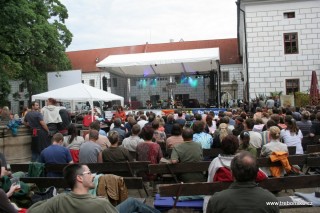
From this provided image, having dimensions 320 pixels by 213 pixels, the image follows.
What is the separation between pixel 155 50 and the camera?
57.8 m

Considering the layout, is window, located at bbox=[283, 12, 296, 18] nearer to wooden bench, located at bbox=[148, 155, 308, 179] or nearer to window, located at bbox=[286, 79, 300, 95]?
window, located at bbox=[286, 79, 300, 95]

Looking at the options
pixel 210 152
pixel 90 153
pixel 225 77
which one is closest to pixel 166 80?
pixel 225 77

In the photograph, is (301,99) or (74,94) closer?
(74,94)

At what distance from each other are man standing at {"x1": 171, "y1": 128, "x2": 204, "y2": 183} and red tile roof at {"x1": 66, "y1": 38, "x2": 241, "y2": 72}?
4320 centimetres

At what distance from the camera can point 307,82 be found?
25.1m

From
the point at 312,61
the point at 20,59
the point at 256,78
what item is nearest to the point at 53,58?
the point at 20,59

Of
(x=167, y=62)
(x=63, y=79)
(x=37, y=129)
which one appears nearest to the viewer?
(x=37, y=129)

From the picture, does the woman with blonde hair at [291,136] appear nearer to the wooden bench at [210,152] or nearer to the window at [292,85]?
the wooden bench at [210,152]

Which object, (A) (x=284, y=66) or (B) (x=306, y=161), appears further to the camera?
(A) (x=284, y=66)

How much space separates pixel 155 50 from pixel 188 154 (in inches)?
2063

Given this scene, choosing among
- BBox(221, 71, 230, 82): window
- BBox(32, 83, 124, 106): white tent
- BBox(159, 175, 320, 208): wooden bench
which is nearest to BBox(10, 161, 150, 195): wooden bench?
BBox(159, 175, 320, 208): wooden bench

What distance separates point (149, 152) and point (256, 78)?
1973 cm

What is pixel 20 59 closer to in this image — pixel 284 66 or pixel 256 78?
pixel 256 78

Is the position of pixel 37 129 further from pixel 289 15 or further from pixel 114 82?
pixel 289 15
